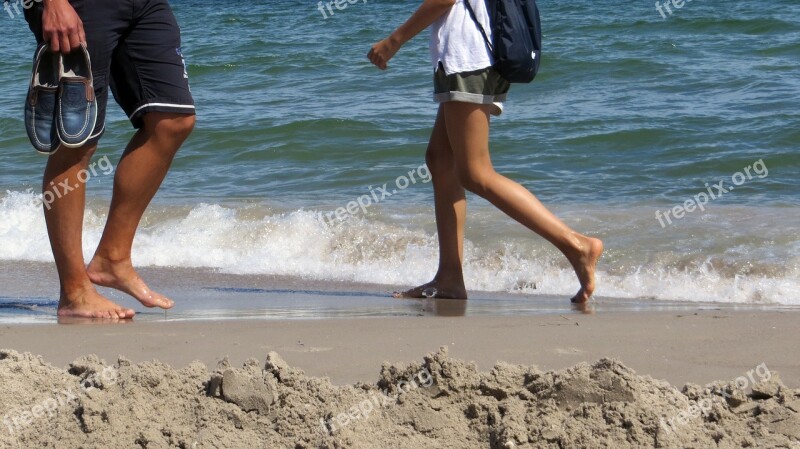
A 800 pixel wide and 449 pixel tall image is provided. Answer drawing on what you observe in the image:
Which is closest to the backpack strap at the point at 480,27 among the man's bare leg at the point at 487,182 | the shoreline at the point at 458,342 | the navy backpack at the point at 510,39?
the navy backpack at the point at 510,39

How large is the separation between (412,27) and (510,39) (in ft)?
1.21

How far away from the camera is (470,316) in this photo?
362 centimetres

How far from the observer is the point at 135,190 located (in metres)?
3.61

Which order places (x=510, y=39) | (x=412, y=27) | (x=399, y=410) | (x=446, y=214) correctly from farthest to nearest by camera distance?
(x=446, y=214) → (x=412, y=27) → (x=510, y=39) → (x=399, y=410)

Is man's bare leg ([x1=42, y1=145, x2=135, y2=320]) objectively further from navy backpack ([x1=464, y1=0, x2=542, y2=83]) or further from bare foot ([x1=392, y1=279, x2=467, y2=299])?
navy backpack ([x1=464, y1=0, x2=542, y2=83])

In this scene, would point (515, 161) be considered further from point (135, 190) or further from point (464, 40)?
point (135, 190)

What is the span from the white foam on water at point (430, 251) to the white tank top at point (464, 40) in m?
1.63

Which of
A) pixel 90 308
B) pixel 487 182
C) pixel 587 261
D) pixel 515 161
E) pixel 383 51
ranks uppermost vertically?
pixel 383 51

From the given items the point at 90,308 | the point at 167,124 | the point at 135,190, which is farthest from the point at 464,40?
the point at 90,308

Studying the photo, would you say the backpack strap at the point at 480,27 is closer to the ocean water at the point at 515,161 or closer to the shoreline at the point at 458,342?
the shoreline at the point at 458,342

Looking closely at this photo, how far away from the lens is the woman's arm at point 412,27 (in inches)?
141

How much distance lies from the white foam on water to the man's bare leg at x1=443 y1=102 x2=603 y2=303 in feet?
3.46

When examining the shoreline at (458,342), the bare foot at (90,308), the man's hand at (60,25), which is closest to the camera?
the shoreline at (458,342)

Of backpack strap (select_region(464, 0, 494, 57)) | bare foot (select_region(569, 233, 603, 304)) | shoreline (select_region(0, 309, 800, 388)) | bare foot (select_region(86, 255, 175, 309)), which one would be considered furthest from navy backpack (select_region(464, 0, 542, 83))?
bare foot (select_region(86, 255, 175, 309))
